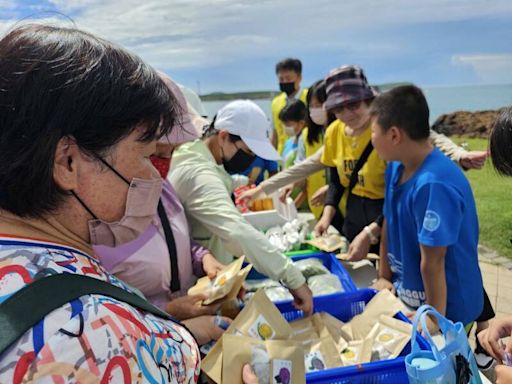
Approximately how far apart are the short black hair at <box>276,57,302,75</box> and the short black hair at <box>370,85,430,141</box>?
309 centimetres

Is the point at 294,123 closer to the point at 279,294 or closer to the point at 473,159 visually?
the point at 473,159

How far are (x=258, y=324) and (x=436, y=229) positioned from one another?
2.73ft

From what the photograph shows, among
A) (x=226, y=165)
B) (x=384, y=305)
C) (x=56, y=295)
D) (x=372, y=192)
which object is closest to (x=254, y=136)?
(x=226, y=165)

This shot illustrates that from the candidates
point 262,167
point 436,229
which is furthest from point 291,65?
point 436,229

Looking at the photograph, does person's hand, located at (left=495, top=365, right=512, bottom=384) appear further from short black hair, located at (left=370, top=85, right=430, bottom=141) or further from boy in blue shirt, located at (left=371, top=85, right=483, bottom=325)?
short black hair, located at (left=370, top=85, right=430, bottom=141)

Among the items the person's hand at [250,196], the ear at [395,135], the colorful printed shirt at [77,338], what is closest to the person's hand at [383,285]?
the ear at [395,135]

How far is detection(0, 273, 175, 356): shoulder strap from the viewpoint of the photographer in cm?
57

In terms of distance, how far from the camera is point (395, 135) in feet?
6.45

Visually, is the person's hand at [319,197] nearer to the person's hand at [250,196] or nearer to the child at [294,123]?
the person's hand at [250,196]

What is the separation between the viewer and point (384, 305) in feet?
5.26

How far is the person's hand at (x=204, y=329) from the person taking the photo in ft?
4.60

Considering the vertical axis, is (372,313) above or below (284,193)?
above

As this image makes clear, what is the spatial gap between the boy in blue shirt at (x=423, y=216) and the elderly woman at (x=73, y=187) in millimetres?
1239

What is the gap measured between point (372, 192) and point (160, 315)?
72.0 inches
